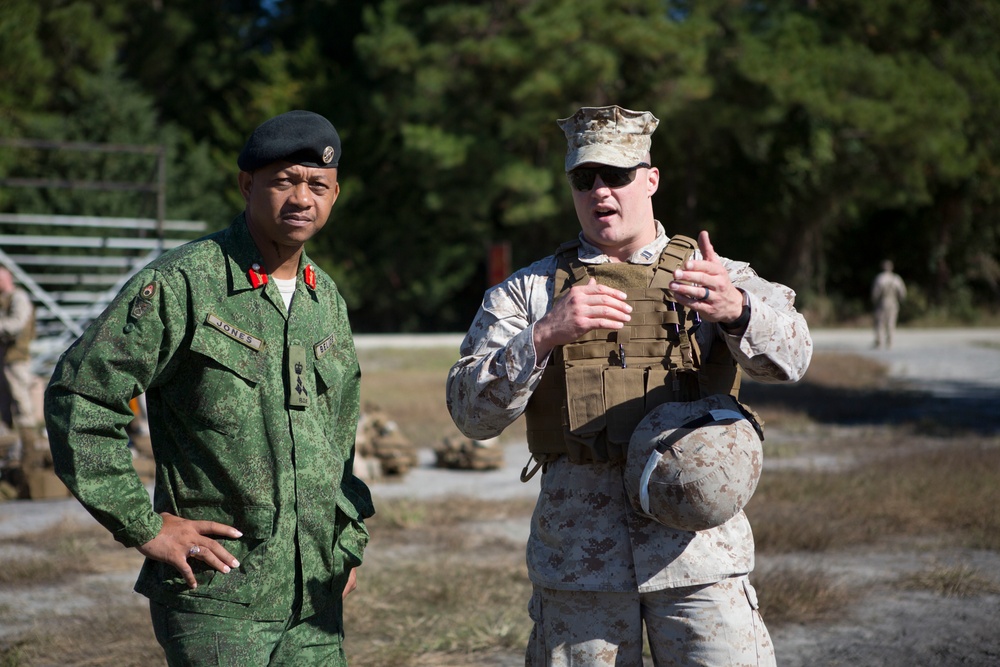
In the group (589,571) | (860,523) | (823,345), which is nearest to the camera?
(589,571)

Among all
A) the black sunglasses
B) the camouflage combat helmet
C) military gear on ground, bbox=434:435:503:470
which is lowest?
military gear on ground, bbox=434:435:503:470

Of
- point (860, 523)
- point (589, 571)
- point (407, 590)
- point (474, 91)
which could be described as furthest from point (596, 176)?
point (474, 91)

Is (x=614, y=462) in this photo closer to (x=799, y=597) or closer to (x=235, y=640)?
(x=235, y=640)

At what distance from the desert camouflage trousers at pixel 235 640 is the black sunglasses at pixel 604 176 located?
1435mm

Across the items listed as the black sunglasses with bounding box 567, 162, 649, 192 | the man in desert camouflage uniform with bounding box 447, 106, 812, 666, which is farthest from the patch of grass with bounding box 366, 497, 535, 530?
the black sunglasses with bounding box 567, 162, 649, 192

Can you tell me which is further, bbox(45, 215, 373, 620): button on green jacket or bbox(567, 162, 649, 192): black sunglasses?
bbox(567, 162, 649, 192): black sunglasses

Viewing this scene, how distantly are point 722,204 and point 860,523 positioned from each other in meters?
26.6

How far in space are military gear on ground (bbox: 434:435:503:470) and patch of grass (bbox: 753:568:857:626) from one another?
4591mm

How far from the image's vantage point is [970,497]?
301 inches

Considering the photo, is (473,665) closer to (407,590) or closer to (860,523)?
(407,590)

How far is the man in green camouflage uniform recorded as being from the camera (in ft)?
8.60

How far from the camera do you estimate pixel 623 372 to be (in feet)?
9.76

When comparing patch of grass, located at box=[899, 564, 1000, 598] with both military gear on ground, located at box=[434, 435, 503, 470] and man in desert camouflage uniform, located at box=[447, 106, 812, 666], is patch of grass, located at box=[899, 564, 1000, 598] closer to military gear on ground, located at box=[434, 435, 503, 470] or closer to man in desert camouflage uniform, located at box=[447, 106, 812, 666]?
man in desert camouflage uniform, located at box=[447, 106, 812, 666]

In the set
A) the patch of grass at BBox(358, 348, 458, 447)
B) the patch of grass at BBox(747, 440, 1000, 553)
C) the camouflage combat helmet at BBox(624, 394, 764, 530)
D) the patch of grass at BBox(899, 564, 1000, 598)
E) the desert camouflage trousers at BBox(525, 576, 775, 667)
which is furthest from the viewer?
the patch of grass at BBox(358, 348, 458, 447)
